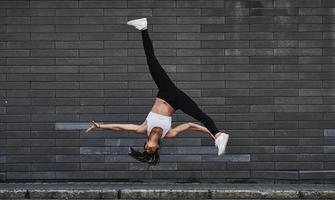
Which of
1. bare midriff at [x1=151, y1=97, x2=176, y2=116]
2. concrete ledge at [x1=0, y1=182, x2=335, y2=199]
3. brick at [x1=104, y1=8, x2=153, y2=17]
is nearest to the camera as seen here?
bare midriff at [x1=151, y1=97, x2=176, y2=116]

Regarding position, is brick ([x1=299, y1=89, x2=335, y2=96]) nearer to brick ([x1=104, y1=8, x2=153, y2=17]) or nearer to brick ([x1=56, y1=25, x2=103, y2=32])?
brick ([x1=104, y1=8, x2=153, y2=17])

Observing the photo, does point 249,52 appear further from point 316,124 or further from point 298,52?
point 316,124

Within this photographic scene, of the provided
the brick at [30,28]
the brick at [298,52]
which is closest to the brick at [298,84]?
the brick at [298,52]

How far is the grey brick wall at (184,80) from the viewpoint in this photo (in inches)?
445

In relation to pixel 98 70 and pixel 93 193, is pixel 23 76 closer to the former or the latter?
pixel 98 70

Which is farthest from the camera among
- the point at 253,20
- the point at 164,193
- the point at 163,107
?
the point at 253,20

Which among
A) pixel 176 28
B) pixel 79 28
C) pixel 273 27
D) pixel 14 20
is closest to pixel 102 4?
pixel 79 28

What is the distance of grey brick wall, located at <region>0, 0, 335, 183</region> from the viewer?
11297 millimetres

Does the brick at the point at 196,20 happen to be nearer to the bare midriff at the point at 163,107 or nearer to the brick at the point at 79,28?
the brick at the point at 79,28

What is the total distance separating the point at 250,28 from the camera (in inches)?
445

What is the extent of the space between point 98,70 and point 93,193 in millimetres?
2337

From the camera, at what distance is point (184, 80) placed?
37.1 feet

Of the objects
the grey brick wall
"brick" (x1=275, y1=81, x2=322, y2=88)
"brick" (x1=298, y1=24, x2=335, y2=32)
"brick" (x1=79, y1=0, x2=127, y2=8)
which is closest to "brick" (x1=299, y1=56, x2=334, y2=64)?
the grey brick wall

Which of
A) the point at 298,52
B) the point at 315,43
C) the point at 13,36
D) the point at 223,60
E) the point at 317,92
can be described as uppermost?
the point at 13,36
